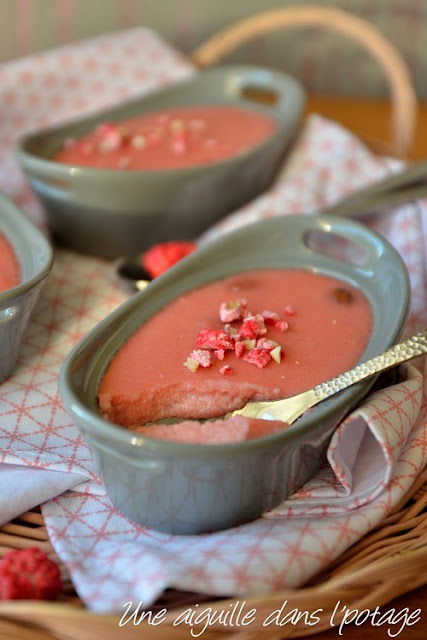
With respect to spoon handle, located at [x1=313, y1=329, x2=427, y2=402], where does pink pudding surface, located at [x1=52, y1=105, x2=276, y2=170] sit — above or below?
below

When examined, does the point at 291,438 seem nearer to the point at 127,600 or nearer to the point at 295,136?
the point at 127,600

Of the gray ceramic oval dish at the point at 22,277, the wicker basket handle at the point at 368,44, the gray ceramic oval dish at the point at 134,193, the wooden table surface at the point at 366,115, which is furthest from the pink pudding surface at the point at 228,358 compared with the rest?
the wooden table surface at the point at 366,115

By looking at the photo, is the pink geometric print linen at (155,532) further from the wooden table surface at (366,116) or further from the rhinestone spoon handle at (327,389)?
the wooden table surface at (366,116)

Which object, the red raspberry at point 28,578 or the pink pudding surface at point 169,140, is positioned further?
the pink pudding surface at point 169,140

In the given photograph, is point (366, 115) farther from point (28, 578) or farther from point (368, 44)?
point (28, 578)

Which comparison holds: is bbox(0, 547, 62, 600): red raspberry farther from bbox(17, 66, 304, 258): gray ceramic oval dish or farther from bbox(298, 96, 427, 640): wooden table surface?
bbox(298, 96, 427, 640): wooden table surface

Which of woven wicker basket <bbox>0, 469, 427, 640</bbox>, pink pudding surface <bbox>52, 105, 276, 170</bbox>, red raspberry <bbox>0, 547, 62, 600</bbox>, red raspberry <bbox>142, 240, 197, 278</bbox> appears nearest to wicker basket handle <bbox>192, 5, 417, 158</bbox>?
pink pudding surface <bbox>52, 105, 276, 170</bbox>
